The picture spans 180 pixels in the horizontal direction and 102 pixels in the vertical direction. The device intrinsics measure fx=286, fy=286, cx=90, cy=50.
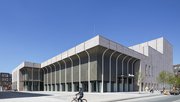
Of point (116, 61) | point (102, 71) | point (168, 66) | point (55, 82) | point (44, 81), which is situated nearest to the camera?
point (102, 71)

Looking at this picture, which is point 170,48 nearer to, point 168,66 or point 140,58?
point 168,66

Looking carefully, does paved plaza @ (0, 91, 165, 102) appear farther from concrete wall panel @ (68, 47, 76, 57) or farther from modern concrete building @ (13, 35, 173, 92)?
concrete wall panel @ (68, 47, 76, 57)

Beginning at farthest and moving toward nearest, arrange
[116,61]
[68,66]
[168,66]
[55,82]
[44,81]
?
[168,66] → [44,81] → [55,82] → [68,66] → [116,61]

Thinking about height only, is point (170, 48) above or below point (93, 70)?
above

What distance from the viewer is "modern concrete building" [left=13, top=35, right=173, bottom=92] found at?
191 ft

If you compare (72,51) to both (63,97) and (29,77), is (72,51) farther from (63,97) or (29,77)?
(29,77)

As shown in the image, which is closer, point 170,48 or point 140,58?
point 140,58

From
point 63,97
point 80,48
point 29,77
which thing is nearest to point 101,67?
point 80,48

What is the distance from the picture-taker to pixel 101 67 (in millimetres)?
58281

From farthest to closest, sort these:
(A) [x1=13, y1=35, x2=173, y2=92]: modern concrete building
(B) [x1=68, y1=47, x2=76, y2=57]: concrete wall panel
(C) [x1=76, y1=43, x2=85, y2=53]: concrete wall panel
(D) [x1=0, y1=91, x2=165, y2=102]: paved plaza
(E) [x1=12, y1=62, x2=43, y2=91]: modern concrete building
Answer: (E) [x1=12, y1=62, x2=43, y2=91]: modern concrete building
(B) [x1=68, y1=47, x2=76, y2=57]: concrete wall panel
(C) [x1=76, y1=43, x2=85, y2=53]: concrete wall panel
(A) [x1=13, y1=35, x2=173, y2=92]: modern concrete building
(D) [x1=0, y1=91, x2=165, y2=102]: paved plaza

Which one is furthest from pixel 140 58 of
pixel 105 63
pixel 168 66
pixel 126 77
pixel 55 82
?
pixel 168 66

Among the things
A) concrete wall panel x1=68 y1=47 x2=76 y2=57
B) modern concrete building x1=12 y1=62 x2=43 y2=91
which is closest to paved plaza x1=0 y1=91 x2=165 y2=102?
concrete wall panel x1=68 y1=47 x2=76 y2=57

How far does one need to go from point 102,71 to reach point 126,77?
34.8 feet

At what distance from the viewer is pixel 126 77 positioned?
220 ft
